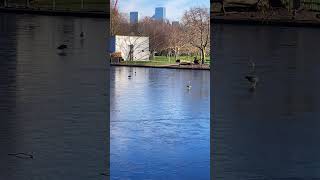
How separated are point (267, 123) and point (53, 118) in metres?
1.71

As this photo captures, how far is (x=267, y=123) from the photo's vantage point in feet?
16.1

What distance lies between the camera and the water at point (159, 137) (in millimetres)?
3211

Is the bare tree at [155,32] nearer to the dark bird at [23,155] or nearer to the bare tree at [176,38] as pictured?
the bare tree at [176,38]

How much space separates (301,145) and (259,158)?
1.85ft

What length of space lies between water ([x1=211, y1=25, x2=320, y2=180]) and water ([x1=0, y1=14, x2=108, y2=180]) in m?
0.77

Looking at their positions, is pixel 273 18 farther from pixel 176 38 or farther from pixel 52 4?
pixel 176 38

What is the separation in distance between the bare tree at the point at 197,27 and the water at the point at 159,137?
2900 millimetres

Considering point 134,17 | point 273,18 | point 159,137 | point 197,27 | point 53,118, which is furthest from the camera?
point 273,18

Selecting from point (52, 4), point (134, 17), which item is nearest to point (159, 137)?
point (134, 17)

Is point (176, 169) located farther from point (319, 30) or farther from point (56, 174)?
point (319, 30)

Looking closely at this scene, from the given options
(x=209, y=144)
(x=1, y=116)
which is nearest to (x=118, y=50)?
(x=1, y=116)

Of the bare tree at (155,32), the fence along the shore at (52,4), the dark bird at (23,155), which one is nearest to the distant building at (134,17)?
the bare tree at (155,32)

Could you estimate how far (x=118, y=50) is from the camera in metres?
13.5

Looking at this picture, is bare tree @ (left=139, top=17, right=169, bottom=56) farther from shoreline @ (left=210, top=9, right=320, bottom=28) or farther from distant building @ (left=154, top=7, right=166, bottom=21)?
shoreline @ (left=210, top=9, right=320, bottom=28)
